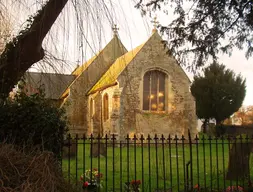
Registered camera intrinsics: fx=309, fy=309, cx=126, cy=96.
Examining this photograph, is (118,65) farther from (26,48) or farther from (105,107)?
(105,107)

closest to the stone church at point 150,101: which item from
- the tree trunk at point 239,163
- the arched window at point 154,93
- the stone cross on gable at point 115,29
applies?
the arched window at point 154,93

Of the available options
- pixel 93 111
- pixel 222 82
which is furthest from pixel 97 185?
pixel 222 82

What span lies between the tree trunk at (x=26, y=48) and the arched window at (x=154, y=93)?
1667 centimetres

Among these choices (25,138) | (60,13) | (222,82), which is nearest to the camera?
(60,13)

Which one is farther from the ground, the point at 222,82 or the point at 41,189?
the point at 222,82

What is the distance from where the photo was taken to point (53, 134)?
5078 millimetres

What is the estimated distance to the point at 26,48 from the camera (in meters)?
4.42

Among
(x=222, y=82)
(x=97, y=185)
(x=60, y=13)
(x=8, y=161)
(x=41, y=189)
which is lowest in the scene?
(x=97, y=185)

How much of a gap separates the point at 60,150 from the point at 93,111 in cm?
1833

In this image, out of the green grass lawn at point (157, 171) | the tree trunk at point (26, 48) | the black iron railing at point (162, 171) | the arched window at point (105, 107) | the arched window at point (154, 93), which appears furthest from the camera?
the arched window at point (105, 107)

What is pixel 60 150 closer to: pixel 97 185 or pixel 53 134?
pixel 53 134

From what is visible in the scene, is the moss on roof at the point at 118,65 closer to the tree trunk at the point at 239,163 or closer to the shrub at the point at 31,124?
the shrub at the point at 31,124

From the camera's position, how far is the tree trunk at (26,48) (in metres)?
3.82

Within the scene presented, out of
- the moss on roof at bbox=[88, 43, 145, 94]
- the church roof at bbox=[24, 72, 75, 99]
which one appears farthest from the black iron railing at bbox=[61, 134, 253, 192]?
the church roof at bbox=[24, 72, 75, 99]
